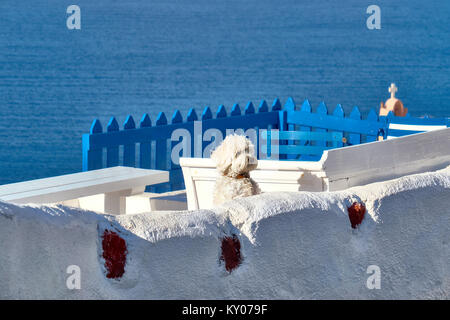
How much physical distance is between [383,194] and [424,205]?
28 cm

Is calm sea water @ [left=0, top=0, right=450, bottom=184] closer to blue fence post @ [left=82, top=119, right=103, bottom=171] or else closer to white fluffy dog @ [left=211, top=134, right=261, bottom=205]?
blue fence post @ [left=82, top=119, right=103, bottom=171]

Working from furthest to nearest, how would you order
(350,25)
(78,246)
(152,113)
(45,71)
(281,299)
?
(350,25) → (45,71) → (152,113) → (281,299) → (78,246)

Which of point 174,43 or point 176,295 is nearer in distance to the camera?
point 176,295

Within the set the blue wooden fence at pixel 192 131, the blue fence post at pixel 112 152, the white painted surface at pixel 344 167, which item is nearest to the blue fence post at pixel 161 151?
the blue wooden fence at pixel 192 131

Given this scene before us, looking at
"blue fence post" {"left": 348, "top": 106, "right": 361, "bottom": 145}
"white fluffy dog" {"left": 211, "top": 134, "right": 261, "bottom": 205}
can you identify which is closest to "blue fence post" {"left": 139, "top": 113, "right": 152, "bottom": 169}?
"blue fence post" {"left": 348, "top": 106, "right": 361, "bottom": 145}

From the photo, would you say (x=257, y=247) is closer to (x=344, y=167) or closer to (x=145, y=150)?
(x=344, y=167)

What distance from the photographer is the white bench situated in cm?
489

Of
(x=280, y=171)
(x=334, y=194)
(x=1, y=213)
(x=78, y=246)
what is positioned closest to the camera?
(x=1, y=213)

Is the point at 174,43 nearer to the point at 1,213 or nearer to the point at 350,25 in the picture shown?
the point at 350,25

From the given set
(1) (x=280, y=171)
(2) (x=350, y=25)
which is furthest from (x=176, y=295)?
(2) (x=350, y=25)

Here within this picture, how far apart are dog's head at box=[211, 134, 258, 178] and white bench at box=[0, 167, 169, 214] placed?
4.49 ft

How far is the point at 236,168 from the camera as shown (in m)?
3.96

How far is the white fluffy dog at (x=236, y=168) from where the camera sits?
13.0 feet

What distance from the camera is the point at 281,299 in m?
3.01
